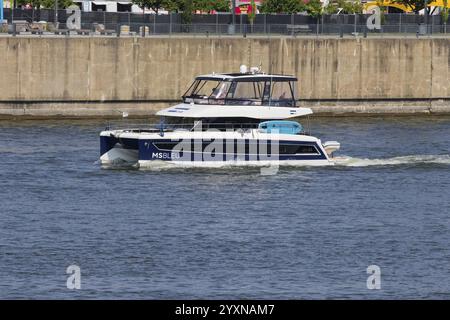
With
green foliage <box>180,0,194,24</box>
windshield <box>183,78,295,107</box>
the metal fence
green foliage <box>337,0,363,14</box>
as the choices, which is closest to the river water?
Result: windshield <box>183,78,295,107</box>

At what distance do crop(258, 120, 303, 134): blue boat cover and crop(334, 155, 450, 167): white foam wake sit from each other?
2276mm

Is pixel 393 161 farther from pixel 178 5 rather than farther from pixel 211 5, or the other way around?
pixel 211 5

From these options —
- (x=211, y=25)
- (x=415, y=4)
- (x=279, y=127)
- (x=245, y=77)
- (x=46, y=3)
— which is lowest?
(x=279, y=127)

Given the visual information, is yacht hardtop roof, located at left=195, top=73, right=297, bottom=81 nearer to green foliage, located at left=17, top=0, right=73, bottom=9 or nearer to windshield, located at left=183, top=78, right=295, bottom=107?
windshield, located at left=183, top=78, right=295, bottom=107

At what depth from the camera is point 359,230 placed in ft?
141

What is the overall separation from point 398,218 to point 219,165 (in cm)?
1045

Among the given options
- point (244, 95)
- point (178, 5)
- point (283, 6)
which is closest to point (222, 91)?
point (244, 95)

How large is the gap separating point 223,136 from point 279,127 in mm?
2301

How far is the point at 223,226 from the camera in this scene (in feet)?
141

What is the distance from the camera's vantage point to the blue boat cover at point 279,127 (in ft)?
177

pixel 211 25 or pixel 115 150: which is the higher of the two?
pixel 211 25

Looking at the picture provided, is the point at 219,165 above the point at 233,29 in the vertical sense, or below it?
below
